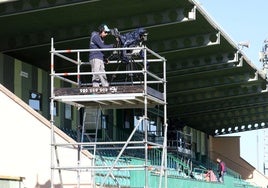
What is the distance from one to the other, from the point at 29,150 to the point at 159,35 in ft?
34.4

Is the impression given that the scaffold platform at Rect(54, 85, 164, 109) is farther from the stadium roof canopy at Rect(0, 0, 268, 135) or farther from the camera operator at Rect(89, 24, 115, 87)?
the stadium roof canopy at Rect(0, 0, 268, 135)

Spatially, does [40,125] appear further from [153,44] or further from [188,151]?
[188,151]

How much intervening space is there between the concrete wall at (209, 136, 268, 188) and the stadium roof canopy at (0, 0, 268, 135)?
2080 centimetres

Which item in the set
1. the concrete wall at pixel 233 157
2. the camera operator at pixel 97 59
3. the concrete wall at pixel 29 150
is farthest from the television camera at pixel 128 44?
the concrete wall at pixel 233 157

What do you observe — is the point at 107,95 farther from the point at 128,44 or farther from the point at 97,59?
the point at 128,44

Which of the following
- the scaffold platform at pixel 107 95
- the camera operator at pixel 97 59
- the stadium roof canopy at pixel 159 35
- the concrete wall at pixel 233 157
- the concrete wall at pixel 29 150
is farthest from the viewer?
the concrete wall at pixel 233 157

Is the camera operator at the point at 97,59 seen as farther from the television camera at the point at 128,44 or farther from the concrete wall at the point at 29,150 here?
the concrete wall at the point at 29,150

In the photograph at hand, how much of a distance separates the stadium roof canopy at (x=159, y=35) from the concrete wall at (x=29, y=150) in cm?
462

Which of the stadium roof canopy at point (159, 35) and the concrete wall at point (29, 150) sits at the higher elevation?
the stadium roof canopy at point (159, 35)

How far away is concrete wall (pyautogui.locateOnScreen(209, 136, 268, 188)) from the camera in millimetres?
61219

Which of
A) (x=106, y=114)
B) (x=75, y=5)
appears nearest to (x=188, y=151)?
(x=106, y=114)

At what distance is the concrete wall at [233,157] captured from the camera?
61.2 m

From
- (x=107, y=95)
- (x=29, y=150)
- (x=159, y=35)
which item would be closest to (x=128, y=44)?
(x=107, y=95)

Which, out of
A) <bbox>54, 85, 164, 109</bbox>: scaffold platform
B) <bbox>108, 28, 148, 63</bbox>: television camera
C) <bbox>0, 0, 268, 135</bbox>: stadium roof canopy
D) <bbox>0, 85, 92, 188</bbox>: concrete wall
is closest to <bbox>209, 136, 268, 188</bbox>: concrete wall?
<bbox>0, 0, 268, 135</bbox>: stadium roof canopy
